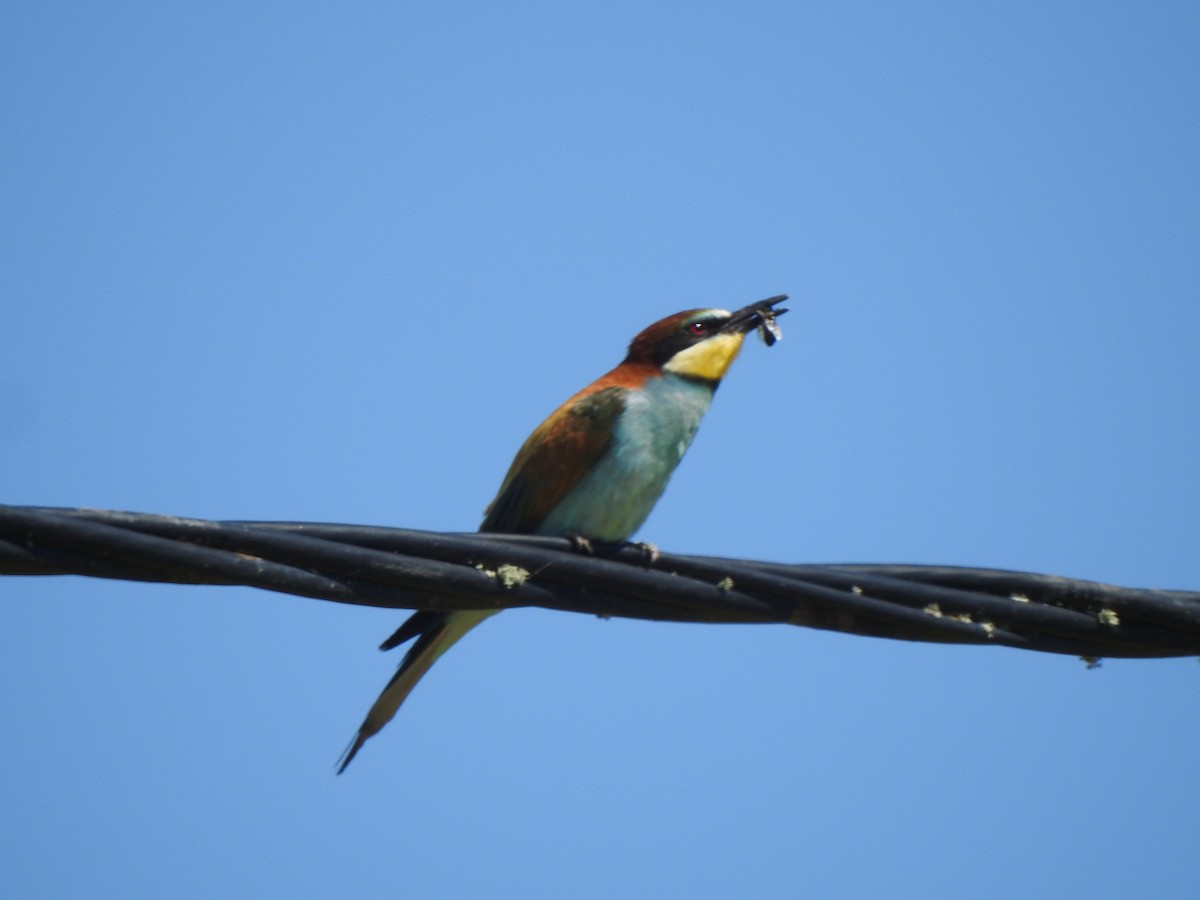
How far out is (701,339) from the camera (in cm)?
489

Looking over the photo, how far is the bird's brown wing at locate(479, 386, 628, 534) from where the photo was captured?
4352 millimetres

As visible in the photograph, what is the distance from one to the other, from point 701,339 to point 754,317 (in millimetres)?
221

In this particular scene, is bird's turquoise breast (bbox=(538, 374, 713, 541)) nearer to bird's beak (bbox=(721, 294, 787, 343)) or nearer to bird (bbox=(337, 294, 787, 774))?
bird (bbox=(337, 294, 787, 774))

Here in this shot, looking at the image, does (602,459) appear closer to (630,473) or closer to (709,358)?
(630,473)

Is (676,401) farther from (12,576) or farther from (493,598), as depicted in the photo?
(12,576)

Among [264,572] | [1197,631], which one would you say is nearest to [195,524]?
[264,572]

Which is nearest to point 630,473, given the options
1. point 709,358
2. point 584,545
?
point 709,358

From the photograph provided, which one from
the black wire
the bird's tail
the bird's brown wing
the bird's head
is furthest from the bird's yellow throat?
the black wire

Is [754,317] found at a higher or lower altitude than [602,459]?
higher

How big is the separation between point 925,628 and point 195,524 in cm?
134

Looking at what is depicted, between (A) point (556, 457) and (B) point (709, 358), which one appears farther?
(B) point (709, 358)

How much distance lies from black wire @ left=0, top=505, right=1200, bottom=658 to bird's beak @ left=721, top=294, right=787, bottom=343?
2.16 metres

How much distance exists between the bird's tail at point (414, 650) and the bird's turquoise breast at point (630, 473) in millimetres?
508

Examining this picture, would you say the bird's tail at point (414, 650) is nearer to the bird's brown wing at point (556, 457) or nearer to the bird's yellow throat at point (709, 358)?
the bird's brown wing at point (556, 457)
